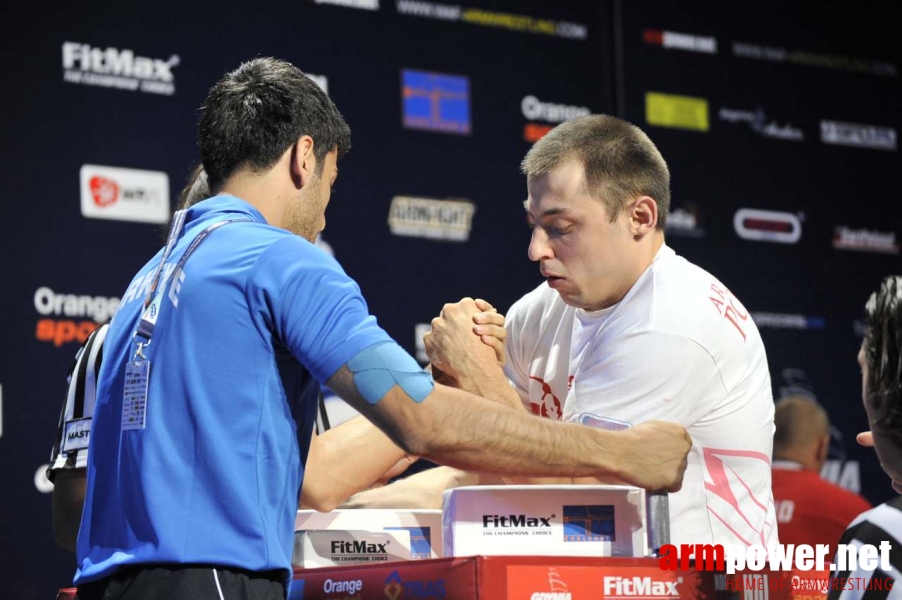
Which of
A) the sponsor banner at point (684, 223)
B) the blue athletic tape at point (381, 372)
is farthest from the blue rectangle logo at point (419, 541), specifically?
the sponsor banner at point (684, 223)

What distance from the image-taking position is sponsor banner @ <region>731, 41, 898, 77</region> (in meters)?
5.29

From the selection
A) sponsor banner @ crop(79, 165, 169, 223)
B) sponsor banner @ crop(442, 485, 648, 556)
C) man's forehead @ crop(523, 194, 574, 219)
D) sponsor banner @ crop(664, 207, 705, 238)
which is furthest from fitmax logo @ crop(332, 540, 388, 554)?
sponsor banner @ crop(664, 207, 705, 238)

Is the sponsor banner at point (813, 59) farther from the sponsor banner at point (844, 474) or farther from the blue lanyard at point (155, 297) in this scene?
the blue lanyard at point (155, 297)

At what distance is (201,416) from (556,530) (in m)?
0.55

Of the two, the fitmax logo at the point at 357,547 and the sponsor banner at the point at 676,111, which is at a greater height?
the sponsor banner at the point at 676,111

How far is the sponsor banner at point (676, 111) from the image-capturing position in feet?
16.5

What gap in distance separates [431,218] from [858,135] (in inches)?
86.9

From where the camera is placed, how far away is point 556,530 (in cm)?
176

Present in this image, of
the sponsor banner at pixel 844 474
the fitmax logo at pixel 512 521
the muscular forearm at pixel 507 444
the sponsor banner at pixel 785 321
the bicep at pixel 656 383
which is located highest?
the sponsor banner at pixel 785 321

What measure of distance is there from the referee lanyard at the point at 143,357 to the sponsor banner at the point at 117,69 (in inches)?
99.0

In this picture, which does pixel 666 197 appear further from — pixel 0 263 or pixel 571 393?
pixel 0 263

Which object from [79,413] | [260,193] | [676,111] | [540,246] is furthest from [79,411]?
[676,111]

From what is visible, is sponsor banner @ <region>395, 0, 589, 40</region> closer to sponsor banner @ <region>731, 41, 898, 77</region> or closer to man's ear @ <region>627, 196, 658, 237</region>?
sponsor banner @ <region>731, 41, 898, 77</region>

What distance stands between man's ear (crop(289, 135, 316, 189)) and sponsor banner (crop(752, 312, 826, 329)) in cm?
348
